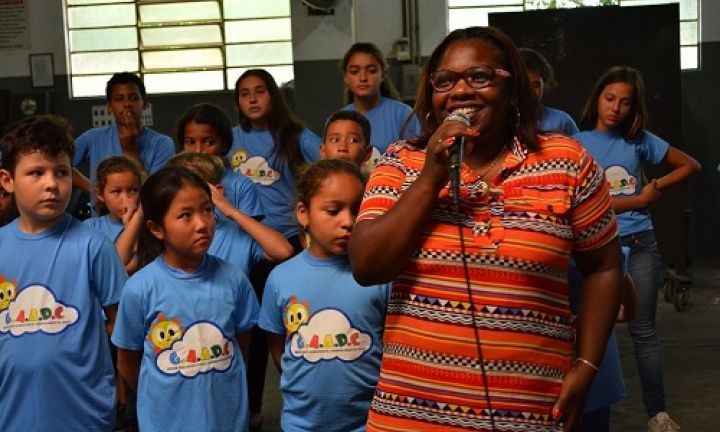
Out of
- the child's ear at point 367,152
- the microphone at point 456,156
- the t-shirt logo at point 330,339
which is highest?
the microphone at point 456,156

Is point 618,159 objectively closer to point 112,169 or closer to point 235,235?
point 235,235

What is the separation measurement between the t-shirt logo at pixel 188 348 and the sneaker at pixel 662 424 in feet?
8.09

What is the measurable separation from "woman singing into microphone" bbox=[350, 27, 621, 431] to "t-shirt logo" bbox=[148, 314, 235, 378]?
1.39 m

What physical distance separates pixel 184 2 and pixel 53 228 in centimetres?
725

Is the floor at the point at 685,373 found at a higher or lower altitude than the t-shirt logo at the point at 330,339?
lower

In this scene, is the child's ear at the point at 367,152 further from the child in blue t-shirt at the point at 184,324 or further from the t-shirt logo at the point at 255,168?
the child in blue t-shirt at the point at 184,324

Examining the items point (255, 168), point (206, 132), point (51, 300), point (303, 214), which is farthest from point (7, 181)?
point (255, 168)

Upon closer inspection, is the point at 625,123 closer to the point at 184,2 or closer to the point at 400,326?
the point at 400,326

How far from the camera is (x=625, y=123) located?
535cm

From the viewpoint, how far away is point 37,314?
3.45 m

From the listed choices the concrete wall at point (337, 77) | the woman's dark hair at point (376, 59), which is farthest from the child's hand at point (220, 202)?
the concrete wall at point (337, 77)

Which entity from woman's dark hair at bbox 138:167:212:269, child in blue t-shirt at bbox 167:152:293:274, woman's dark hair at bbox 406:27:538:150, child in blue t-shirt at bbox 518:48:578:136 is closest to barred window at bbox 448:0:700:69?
child in blue t-shirt at bbox 518:48:578:136

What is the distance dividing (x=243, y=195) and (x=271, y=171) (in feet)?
2.32

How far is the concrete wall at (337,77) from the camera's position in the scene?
9914 mm
